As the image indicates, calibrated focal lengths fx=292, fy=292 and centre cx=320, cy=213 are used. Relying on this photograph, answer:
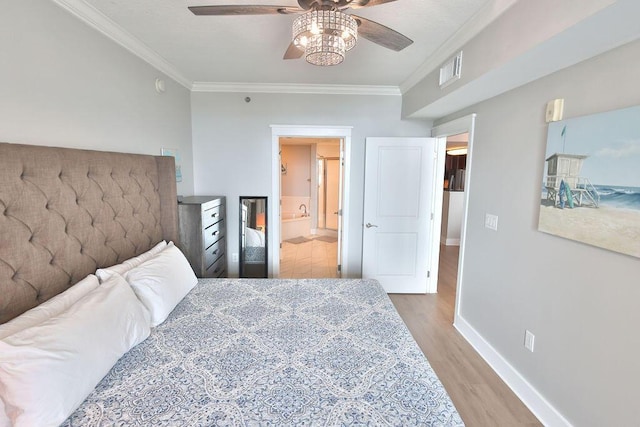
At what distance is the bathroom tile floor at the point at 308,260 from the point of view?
444 centimetres

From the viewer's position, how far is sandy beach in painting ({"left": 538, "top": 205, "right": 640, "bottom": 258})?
1.35 m

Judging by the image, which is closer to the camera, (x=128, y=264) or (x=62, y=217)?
(x=62, y=217)

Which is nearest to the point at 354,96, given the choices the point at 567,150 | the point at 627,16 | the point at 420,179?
the point at 420,179

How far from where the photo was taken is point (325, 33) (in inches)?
55.4

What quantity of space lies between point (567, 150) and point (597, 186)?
0.29 metres

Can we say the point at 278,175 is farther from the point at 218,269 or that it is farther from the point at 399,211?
the point at 399,211

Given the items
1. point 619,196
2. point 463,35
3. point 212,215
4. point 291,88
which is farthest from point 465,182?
point 212,215

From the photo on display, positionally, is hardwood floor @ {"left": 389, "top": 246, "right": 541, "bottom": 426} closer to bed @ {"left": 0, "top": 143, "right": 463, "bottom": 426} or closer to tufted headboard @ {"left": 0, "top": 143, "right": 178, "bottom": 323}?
bed @ {"left": 0, "top": 143, "right": 463, "bottom": 426}

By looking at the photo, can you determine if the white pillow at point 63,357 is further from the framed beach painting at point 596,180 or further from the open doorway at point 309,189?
the open doorway at point 309,189

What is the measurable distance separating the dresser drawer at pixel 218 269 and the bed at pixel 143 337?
0.86 meters

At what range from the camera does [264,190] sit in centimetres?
374

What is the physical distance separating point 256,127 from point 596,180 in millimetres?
3182

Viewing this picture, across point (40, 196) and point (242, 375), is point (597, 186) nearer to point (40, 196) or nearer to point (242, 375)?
point (242, 375)

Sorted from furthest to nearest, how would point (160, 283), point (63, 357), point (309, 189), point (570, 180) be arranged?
point (309, 189), point (160, 283), point (570, 180), point (63, 357)
